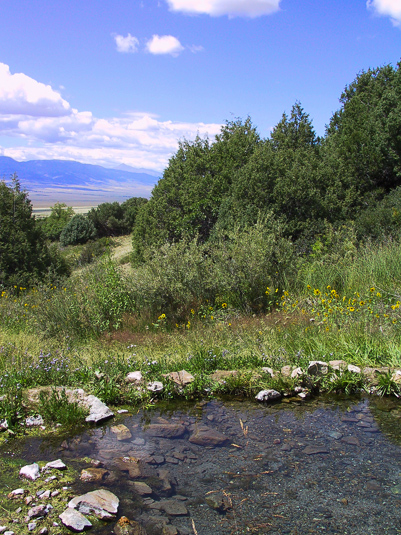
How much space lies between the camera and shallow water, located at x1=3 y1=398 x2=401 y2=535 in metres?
2.98

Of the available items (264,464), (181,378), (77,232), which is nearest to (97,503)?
(264,464)

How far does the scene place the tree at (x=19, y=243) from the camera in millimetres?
12828

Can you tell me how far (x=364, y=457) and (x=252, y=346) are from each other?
2.14 m

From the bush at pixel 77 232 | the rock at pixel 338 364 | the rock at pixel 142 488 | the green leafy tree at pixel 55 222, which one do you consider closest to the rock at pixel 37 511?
the rock at pixel 142 488

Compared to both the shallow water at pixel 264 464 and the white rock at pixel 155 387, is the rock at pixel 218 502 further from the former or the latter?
the white rock at pixel 155 387

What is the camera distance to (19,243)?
13289 mm

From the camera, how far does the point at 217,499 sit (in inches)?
125

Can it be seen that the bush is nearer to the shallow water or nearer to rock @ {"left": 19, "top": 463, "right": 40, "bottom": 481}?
the shallow water

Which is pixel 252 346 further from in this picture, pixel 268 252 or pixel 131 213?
pixel 131 213

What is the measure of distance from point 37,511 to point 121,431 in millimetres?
1314

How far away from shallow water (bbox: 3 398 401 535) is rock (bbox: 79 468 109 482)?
0.16 ft

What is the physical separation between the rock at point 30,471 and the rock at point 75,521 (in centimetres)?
56

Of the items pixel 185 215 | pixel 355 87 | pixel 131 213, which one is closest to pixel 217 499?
pixel 185 215

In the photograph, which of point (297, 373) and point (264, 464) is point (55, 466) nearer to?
point (264, 464)
